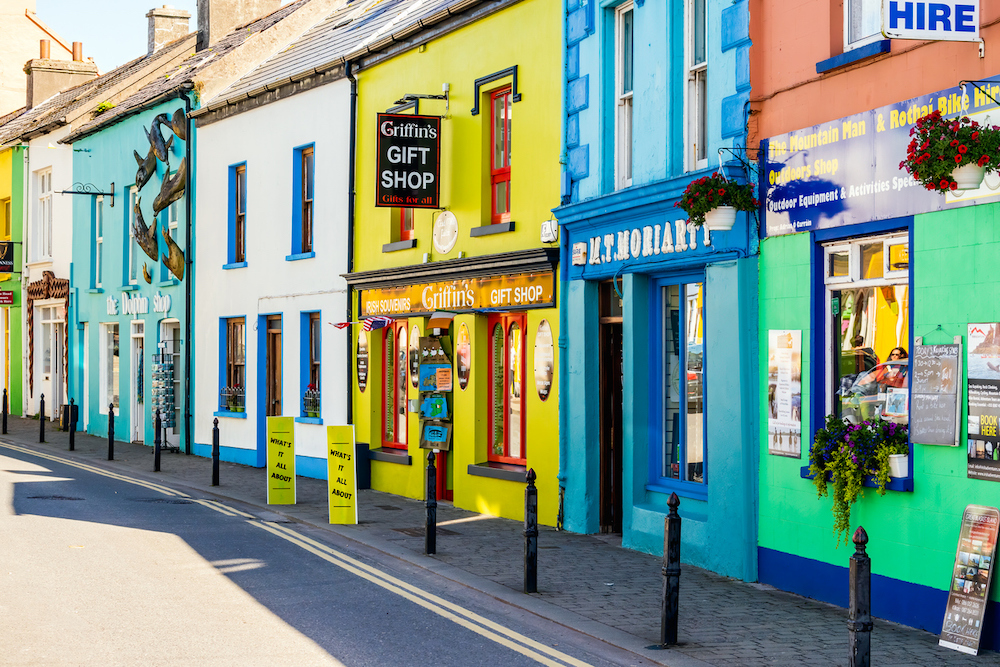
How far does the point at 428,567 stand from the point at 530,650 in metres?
3.30

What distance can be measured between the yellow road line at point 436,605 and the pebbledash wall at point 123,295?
13326 mm

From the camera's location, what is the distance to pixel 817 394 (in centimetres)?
1009

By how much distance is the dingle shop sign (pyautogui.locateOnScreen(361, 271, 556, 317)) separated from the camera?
1445 centimetres

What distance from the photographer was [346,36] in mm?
21094

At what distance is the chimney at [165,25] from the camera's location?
115 ft

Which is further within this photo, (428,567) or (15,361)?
(15,361)

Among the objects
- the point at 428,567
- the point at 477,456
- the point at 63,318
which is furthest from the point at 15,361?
the point at 428,567

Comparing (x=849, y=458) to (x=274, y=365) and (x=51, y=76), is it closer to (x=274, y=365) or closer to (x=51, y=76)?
(x=274, y=365)

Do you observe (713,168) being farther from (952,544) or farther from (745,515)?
(952,544)

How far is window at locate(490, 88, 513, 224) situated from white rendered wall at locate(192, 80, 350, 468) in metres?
4.09

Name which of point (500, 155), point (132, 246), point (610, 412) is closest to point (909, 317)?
point (610, 412)

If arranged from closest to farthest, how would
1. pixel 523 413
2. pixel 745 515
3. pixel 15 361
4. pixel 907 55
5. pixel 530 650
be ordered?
pixel 530 650 < pixel 907 55 < pixel 745 515 < pixel 523 413 < pixel 15 361

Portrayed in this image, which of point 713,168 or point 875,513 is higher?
point 713,168

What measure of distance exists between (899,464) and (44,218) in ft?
97.5
